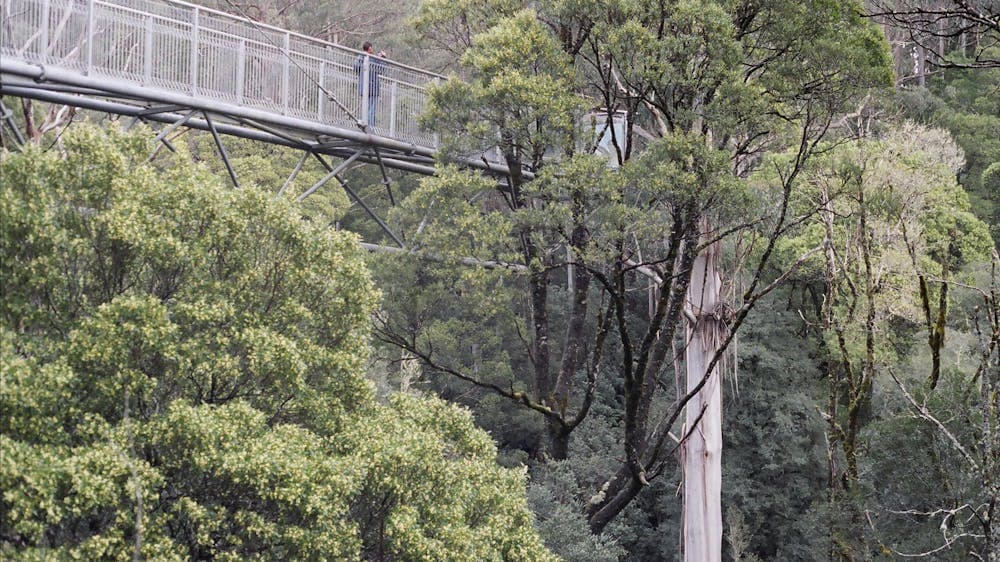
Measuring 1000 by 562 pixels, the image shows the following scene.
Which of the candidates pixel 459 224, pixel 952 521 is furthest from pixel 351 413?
pixel 952 521

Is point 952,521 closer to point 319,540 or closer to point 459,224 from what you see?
point 459,224

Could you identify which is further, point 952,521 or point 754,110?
point 952,521

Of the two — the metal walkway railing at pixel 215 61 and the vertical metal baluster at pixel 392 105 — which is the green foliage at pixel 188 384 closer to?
the metal walkway railing at pixel 215 61

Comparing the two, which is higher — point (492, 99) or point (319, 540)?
point (492, 99)

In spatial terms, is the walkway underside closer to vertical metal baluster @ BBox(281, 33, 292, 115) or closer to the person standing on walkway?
vertical metal baluster @ BBox(281, 33, 292, 115)

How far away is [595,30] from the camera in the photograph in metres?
13.7

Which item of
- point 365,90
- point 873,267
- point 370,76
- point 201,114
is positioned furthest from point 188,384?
point 873,267

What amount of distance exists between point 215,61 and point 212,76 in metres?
0.19

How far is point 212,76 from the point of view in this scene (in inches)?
513

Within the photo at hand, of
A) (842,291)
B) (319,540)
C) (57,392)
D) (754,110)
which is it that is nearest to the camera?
(57,392)

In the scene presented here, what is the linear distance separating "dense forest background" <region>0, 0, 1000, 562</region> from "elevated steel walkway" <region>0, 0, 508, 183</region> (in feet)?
3.07

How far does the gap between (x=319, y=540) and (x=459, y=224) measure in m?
5.75

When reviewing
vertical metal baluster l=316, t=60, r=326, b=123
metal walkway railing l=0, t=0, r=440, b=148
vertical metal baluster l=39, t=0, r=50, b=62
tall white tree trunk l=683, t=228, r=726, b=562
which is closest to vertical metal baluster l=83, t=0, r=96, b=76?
metal walkway railing l=0, t=0, r=440, b=148

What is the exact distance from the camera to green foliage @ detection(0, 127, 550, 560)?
28.9 feet
